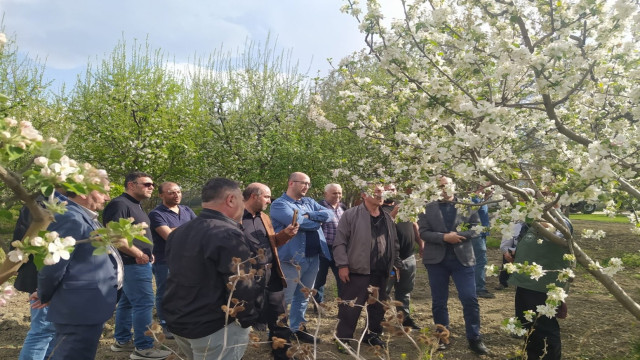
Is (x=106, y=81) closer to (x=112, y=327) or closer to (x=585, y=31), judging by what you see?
(x=112, y=327)

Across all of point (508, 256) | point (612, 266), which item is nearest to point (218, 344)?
point (612, 266)

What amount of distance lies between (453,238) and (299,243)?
6.14 feet

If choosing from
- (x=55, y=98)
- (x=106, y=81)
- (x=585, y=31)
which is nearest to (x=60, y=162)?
(x=585, y=31)

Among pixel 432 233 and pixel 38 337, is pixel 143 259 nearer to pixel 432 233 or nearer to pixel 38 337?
pixel 38 337

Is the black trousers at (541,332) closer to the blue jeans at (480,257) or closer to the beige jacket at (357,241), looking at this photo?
the beige jacket at (357,241)

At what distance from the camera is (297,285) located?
559 centimetres

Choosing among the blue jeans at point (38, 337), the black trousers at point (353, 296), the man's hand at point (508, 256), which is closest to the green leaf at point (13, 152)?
the blue jeans at point (38, 337)

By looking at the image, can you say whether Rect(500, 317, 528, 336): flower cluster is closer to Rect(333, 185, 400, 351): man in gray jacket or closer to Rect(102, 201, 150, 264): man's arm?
Rect(333, 185, 400, 351): man in gray jacket

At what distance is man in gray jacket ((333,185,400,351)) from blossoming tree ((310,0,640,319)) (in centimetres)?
86

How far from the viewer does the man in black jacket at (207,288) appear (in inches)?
116

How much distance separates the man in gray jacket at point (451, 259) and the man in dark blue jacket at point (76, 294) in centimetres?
365

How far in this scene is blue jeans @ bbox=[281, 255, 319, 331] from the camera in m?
5.45

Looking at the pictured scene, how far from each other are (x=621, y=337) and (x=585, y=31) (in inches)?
168

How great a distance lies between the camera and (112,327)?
19.9 ft
